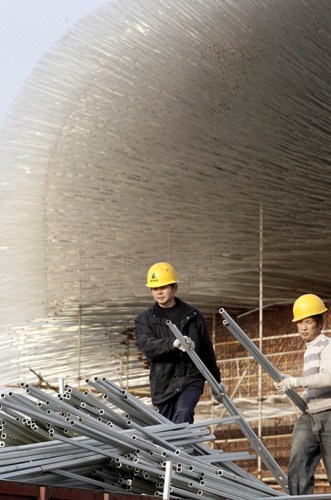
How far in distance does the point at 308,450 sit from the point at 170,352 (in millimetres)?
1145

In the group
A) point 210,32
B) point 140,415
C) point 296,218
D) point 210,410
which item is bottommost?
point 140,415

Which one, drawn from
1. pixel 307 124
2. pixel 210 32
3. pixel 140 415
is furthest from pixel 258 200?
pixel 140 415

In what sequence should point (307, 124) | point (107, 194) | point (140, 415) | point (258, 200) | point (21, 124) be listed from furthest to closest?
1. point (21, 124)
2. point (107, 194)
3. point (258, 200)
4. point (307, 124)
5. point (140, 415)

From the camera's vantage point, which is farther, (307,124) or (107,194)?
(107,194)

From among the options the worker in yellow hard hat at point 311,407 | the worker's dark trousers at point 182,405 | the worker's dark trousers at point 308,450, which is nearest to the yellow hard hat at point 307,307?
the worker in yellow hard hat at point 311,407

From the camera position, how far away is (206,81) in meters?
13.9

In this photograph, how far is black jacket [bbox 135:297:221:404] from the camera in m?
6.79

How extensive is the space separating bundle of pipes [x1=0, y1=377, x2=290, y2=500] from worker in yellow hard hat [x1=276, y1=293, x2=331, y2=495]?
0.94 meters

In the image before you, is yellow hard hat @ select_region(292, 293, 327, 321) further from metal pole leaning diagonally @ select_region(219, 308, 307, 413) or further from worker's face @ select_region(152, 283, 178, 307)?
worker's face @ select_region(152, 283, 178, 307)

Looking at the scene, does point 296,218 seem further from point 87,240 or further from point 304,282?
point 87,240

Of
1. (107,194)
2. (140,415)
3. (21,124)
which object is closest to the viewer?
→ (140,415)

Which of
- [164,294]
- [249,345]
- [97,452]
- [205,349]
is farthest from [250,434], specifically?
[97,452]

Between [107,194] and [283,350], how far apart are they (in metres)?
4.36

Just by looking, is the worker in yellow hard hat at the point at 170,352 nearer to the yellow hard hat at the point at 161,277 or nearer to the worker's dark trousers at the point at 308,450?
the yellow hard hat at the point at 161,277
